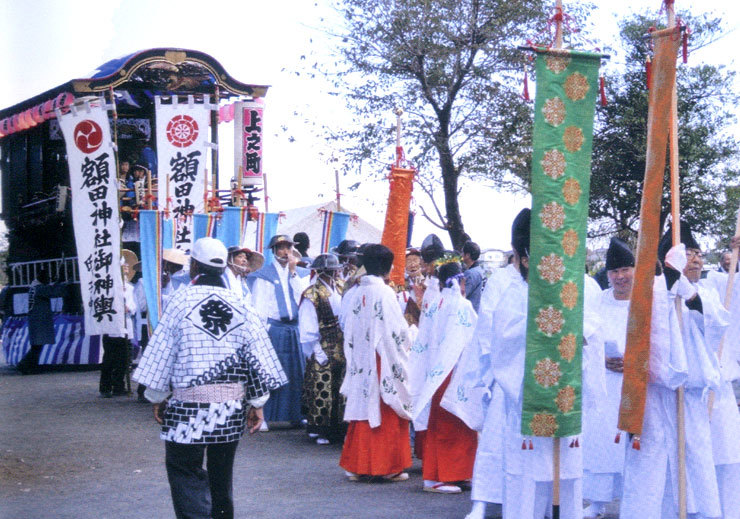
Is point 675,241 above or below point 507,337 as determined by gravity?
above

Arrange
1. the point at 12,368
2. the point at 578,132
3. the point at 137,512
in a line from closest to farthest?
the point at 578,132
the point at 137,512
the point at 12,368

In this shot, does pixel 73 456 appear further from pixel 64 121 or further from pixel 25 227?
pixel 25 227

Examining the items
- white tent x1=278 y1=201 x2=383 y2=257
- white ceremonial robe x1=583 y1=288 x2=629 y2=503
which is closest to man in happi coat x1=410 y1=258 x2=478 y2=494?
white ceremonial robe x1=583 y1=288 x2=629 y2=503

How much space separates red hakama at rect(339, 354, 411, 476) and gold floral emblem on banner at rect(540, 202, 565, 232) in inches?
133

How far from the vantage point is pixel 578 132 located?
16.4 feet

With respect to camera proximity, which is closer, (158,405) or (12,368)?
(158,405)

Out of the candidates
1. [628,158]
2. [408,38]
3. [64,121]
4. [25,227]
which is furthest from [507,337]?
[628,158]

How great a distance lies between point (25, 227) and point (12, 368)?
3.82 m

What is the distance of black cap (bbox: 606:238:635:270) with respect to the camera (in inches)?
242

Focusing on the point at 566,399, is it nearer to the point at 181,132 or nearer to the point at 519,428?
the point at 519,428

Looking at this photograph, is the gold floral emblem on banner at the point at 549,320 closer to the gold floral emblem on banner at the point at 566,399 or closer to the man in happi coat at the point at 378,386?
the gold floral emblem on banner at the point at 566,399

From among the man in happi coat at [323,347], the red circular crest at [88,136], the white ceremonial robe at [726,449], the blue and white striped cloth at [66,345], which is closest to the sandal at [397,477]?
the man in happi coat at [323,347]

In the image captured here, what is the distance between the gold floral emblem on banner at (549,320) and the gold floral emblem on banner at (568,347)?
0.07 metres

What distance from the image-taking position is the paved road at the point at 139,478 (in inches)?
276
